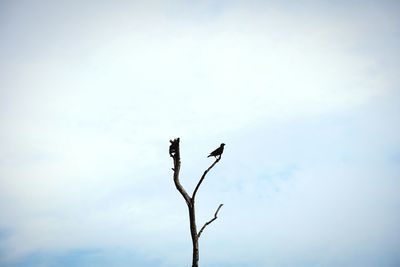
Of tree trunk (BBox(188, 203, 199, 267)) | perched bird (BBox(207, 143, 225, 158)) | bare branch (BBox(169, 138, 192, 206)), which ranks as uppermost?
perched bird (BBox(207, 143, 225, 158))

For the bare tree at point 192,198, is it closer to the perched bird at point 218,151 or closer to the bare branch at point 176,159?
the bare branch at point 176,159

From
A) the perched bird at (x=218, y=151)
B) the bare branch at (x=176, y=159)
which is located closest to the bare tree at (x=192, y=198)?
the bare branch at (x=176, y=159)

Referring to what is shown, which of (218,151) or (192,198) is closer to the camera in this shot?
(192,198)

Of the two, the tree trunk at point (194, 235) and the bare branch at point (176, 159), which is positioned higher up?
the bare branch at point (176, 159)

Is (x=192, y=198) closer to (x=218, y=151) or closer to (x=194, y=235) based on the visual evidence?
(x=194, y=235)

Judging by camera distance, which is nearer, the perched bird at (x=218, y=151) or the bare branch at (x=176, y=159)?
the bare branch at (x=176, y=159)

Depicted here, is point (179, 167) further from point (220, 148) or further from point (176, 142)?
point (220, 148)

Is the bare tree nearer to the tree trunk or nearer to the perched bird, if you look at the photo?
the tree trunk

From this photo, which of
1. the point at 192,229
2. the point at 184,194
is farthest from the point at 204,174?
the point at 192,229

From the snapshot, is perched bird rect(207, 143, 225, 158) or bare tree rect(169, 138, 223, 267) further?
perched bird rect(207, 143, 225, 158)

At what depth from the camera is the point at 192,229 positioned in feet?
38.6

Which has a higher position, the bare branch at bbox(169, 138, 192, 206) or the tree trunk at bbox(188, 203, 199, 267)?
the bare branch at bbox(169, 138, 192, 206)

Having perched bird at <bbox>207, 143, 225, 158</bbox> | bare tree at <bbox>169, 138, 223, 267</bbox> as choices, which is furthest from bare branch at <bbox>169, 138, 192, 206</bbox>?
perched bird at <bbox>207, 143, 225, 158</bbox>

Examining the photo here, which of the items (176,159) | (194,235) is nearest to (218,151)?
(176,159)
